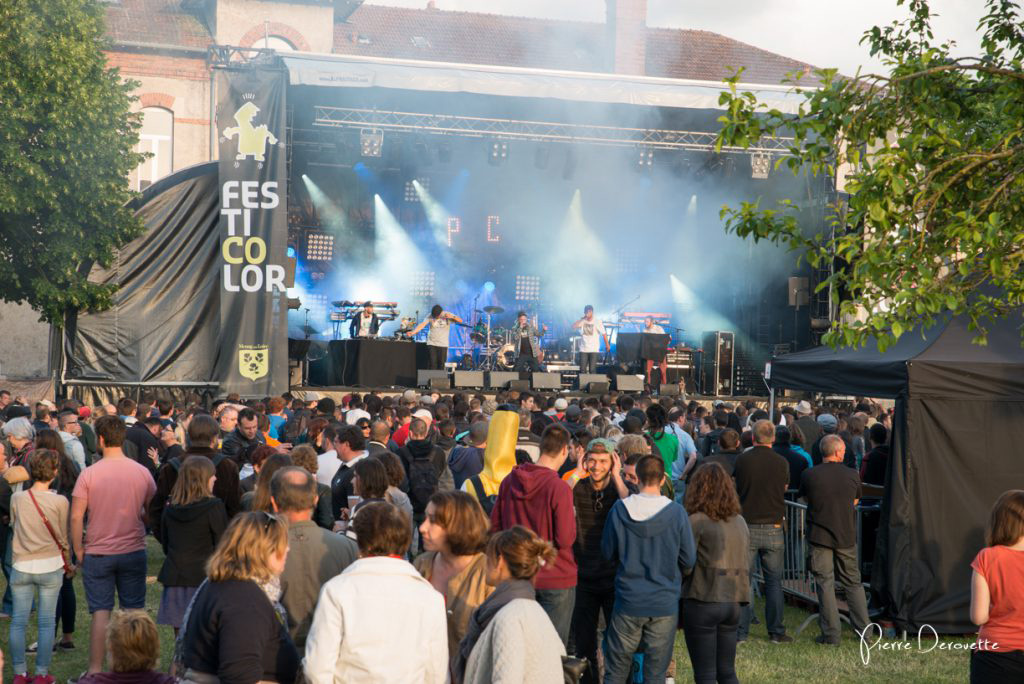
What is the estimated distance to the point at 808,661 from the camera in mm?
7824

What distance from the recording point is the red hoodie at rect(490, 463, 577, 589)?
586 cm

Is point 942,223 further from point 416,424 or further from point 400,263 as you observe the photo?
point 400,263

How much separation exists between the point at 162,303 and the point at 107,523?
1384 centimetres

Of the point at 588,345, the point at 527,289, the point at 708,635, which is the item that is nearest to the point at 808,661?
the point at 708,635

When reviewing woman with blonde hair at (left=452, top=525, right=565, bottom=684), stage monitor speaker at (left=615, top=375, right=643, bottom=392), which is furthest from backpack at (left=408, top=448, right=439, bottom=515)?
stage monitor speaker at (left=615, top=375, right=643, bottom=392)

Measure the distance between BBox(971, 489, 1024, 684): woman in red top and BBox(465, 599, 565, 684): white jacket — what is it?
2080 millimetres

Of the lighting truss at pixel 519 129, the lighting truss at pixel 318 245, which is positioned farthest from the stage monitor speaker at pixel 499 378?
the lighting truss at pixel 318 245

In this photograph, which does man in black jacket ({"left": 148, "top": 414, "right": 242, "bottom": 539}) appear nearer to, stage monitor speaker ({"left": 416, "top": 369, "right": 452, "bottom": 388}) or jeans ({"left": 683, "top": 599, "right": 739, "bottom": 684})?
jeans ({"left": 683, "top": 599, "right": 739, "bottom": 684})

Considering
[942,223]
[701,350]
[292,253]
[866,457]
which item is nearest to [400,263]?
[292,253]

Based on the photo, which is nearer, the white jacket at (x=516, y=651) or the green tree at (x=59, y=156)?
the white jacket at (x=516, y=651)

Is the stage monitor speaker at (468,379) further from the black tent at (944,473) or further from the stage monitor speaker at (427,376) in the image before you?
the black tent at (944,473)

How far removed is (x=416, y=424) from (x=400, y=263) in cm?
1830

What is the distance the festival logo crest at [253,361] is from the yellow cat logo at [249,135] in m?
3.24

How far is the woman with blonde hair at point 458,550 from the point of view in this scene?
426 centimetres
